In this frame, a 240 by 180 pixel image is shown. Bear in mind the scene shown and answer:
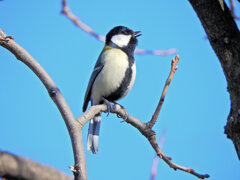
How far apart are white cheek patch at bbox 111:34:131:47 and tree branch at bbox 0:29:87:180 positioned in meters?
2.21

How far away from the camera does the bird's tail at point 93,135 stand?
12.1 ft

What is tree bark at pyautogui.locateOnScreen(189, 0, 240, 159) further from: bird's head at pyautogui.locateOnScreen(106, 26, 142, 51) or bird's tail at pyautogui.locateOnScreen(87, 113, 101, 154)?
bird's head at pyautogui.locateOnScreen(106, 26, 142, 51)

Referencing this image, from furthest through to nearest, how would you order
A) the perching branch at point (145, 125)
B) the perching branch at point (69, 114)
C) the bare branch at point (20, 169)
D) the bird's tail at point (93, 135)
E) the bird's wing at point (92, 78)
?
the bird's wing at point (92, 78), the bird's tail at point (93, 135), the perching branch at point (145, 125), the perching branch at point (69, 114), the bare branch at point (20, 169)

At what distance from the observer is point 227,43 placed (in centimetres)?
231

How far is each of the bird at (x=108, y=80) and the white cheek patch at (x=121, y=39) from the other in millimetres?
172

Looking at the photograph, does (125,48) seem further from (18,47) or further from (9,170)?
(9,170)

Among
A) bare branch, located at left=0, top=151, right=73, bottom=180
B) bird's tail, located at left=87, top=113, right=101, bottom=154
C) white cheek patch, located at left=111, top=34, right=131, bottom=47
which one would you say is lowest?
bare branch, located at left=0, top=151, right=73, bottom=180

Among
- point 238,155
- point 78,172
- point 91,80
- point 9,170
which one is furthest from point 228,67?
point 91,80

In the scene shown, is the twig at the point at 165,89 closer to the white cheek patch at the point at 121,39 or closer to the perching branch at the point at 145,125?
the perching branch at the point at 145,125

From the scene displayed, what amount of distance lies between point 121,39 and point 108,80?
0.88m

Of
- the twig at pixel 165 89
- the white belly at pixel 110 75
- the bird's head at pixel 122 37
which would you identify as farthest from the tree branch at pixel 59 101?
the bird's head at pixel 122 37

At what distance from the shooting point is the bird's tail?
3693 millimetres

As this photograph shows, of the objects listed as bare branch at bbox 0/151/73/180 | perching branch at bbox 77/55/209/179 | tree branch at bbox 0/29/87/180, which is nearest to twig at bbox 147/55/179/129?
perching branch at bbox 77/55/209/179

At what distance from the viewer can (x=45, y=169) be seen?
1357mm
